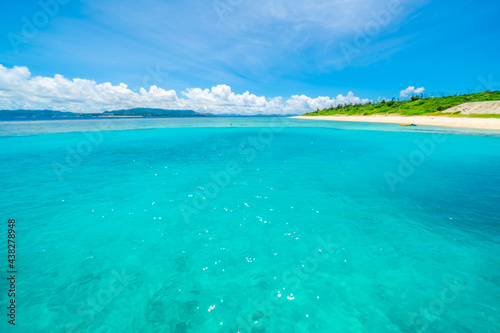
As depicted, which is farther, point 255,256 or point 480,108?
point 480,108

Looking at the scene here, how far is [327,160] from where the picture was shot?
1099 inches

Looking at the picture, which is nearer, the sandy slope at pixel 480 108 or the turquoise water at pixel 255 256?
the turquoise water at pixel 255 256

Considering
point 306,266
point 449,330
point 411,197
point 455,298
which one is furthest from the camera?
point 411,197

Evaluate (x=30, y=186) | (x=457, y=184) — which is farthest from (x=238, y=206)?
(x=457, y=184)

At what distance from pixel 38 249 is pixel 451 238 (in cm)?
2054

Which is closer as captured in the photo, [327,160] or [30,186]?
[30,186]

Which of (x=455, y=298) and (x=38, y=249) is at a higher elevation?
(x=38, y=249)

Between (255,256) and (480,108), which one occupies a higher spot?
(480,108)

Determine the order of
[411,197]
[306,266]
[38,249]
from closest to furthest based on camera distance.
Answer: [306,266] → [38,249] → [411,197]

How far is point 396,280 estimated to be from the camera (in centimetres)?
751

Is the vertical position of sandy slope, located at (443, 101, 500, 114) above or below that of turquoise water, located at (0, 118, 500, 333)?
above

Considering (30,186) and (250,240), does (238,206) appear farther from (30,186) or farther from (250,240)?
(30,186)

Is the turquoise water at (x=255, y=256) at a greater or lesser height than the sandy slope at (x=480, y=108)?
lesser

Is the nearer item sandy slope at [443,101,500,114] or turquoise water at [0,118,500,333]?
turquoise water at [0,118,500,333]
